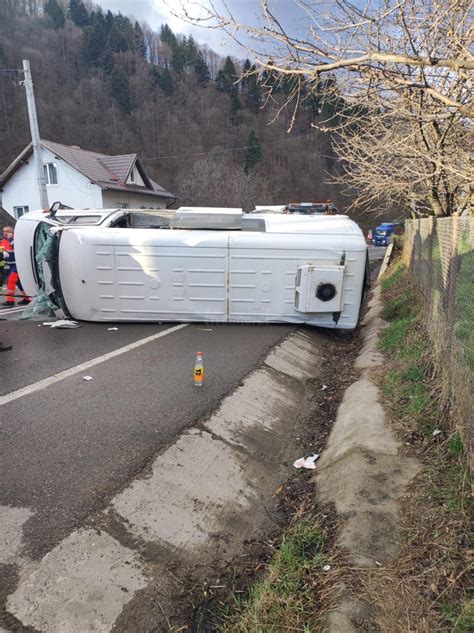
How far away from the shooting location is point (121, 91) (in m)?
63.0

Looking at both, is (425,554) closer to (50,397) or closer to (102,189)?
(50,397)

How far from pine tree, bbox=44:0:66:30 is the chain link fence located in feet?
270

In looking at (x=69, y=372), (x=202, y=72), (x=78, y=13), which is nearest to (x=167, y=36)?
(x=202, y=72)

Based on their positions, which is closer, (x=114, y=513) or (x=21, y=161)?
(x=114, y=513)

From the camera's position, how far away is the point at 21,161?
95.0ft

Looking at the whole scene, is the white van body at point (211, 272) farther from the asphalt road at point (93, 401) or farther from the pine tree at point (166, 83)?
the pine tree at point (166, 83)

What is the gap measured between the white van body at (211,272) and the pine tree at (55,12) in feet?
258

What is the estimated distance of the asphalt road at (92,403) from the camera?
122 inches

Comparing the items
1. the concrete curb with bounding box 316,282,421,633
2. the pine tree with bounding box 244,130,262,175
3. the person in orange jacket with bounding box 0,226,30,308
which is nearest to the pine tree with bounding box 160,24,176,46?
the pine tree with bounding box 244,130,262,175

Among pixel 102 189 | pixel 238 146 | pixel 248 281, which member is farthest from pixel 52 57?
pixel 248 281

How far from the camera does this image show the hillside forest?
5388 cm

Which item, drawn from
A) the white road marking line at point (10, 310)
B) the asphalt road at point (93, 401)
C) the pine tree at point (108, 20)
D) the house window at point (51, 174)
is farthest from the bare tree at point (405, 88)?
the pine tree at point (108, 20)

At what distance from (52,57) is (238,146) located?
30.7 meters

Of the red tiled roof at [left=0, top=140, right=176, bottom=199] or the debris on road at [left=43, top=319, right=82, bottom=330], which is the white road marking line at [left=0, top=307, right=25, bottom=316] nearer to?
the debris on road at [left=43, top=319, right=82, bottom=330]
